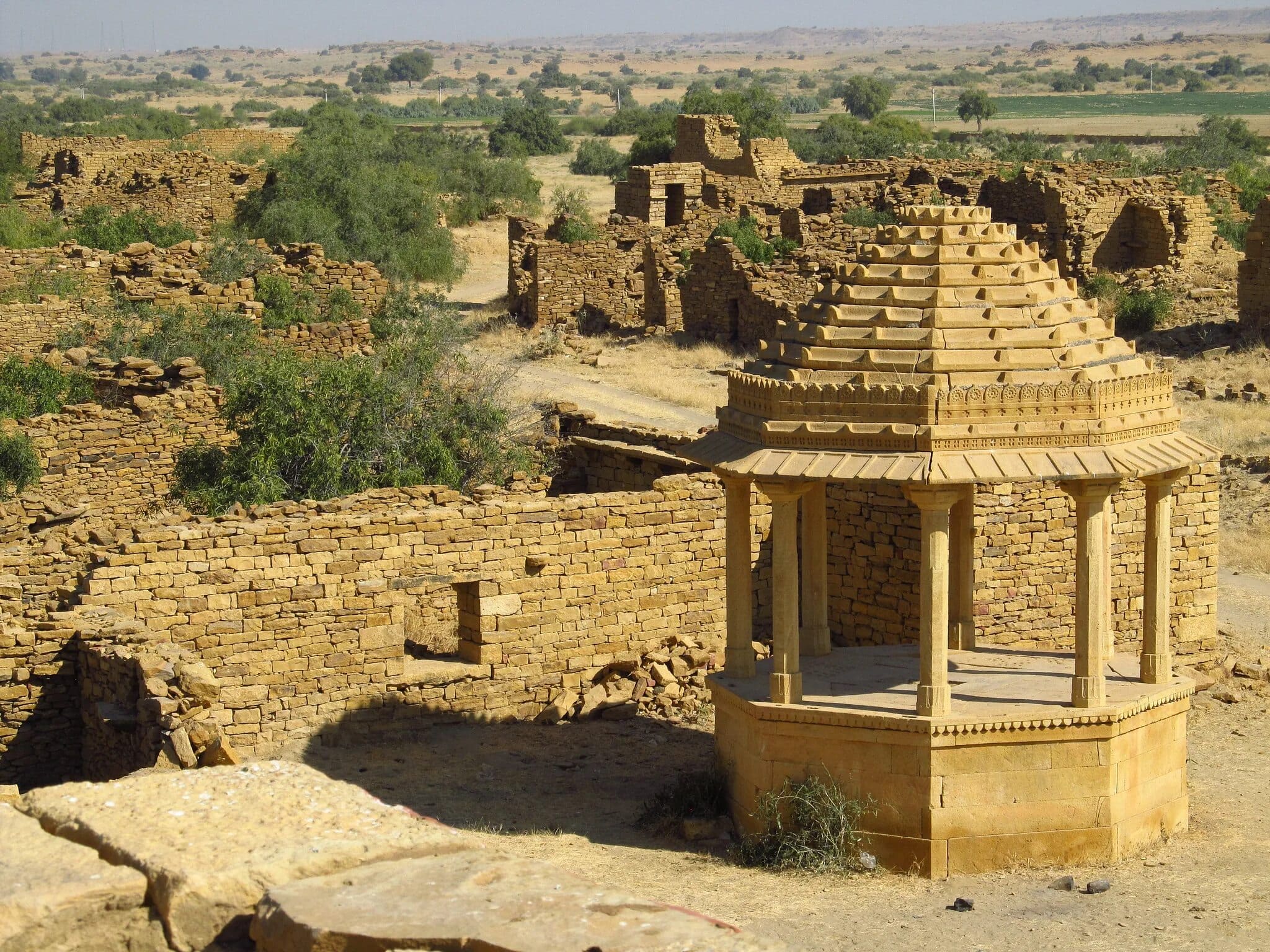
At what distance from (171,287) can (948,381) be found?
51.2 ft

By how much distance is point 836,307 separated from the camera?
34.6 feet

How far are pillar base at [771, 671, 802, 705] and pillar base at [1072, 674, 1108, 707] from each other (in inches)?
56.3

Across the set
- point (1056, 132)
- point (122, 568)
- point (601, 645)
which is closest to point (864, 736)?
point (601, 645)

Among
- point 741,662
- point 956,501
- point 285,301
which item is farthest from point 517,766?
point 285,301

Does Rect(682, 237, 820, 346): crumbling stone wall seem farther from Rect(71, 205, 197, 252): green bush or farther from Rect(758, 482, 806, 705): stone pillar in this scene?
Rect(758, 482, 806, 705): stone pillar

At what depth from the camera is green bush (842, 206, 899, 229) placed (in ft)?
111

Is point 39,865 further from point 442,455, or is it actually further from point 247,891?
point 442,455

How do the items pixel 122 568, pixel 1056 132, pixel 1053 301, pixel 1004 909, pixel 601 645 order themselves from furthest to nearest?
pixel 1056 132 < pixel 601 645 < pixel 122 568 < pixel 1053 301 < pixel 1004 909

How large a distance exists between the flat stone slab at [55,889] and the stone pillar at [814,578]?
722 centimetres

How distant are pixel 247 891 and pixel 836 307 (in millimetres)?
6350

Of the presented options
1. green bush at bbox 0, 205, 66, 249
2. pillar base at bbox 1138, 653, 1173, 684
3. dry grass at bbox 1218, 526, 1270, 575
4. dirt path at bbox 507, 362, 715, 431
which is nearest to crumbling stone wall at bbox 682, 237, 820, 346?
dirt path at bbox 507, 362, 715, 431

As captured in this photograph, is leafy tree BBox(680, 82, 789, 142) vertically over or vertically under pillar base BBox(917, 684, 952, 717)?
over

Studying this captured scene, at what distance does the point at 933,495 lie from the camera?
387 inches

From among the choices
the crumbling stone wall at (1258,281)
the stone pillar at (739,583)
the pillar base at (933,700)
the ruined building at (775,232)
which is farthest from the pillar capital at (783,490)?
the crumbling stone wall at (1258,281)
